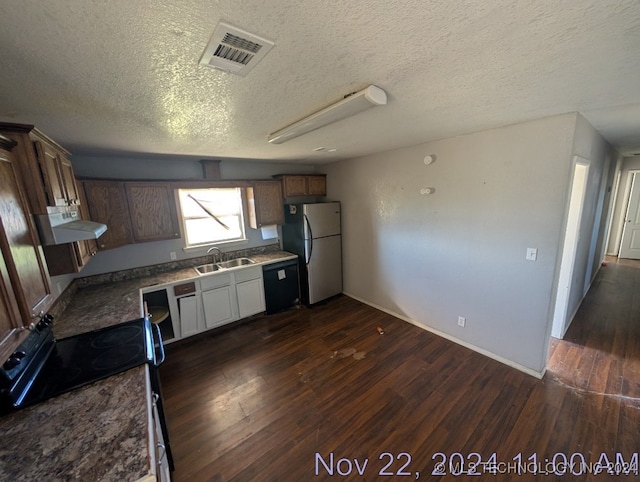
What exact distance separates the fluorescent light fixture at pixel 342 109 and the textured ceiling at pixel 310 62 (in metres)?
0.06

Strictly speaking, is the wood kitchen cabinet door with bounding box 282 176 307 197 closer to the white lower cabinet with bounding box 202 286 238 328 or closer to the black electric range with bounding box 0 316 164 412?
the white lower cabinet with bounding box 202 286 238 328

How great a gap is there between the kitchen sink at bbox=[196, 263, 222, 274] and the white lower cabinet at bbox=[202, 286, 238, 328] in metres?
0.32

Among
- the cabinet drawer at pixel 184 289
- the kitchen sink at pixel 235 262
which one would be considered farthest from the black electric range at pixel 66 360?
the kitchen sink at pixel 235 262

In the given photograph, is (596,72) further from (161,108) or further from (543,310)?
(161,108)

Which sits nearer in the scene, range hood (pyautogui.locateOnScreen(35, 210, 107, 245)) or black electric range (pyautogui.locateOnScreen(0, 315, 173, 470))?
black electric range (pyautogui.locateOnScreen(0, 315, 173, 470))

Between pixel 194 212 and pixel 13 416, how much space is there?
110 inches

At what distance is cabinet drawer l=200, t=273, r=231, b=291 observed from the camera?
10.5 feet

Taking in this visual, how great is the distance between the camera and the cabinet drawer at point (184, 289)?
3.02m

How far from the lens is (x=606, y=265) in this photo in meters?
5.39

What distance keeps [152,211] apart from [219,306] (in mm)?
1486

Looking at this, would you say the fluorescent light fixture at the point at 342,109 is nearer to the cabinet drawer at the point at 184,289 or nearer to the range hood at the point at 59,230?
the range hood at the point at 59,230

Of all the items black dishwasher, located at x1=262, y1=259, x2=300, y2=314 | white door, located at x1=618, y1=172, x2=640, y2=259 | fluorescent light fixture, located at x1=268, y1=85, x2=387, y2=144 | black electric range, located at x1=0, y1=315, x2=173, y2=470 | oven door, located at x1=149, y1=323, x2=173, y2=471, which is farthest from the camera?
white door, located at x1=618, y1=172, x2=640, y2=259

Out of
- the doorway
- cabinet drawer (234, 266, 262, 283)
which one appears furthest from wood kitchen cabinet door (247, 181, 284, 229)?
the doorway

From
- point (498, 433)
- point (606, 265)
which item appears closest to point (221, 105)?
point (498, 433)
